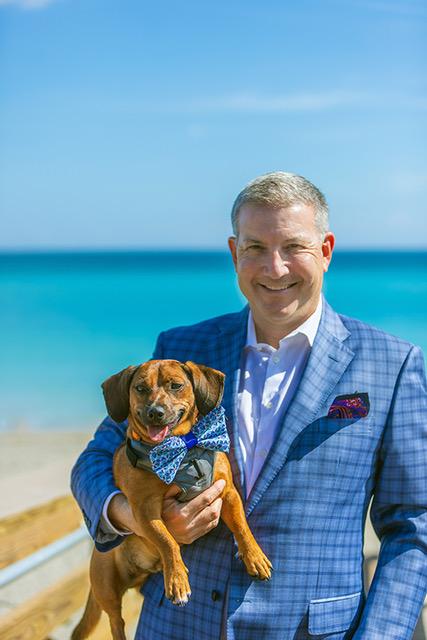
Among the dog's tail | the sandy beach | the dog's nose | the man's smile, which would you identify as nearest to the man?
the man's smile

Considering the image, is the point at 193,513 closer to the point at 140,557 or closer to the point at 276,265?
the point at 140,557

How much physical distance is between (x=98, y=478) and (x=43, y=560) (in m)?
1.15

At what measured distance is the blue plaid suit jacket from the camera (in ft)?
7.74

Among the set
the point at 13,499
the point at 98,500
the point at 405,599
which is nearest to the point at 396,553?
the point at 405,599

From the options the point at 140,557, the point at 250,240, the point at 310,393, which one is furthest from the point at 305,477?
the point at 250,240

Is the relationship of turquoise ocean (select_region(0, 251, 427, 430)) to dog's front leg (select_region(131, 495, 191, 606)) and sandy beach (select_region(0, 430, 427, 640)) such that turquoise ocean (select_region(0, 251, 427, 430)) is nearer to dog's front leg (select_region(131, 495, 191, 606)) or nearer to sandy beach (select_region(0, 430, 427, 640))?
sandy beach (select_region(0, 430, 427, 640))

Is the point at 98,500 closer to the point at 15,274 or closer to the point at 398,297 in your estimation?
the point at 398,297

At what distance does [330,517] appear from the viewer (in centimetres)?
237

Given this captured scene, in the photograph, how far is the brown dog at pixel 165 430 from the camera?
7.28 feet

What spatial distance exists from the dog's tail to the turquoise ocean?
1185 cm

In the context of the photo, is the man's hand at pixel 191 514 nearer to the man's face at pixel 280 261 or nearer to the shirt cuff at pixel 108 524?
the shirt cuff at pixel 108 524

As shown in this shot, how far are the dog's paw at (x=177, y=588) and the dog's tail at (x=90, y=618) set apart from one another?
69 cm

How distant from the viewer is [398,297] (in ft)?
131

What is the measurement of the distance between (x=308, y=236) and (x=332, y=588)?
3.17 ft
